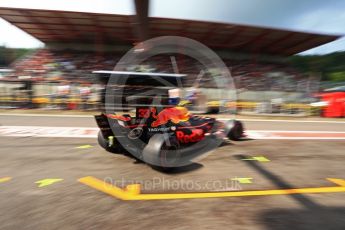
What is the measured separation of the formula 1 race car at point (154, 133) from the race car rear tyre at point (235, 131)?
1575 millimetres

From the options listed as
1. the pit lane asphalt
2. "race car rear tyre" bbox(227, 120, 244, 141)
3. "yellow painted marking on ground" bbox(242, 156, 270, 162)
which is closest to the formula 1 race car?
the pit lane asphalt

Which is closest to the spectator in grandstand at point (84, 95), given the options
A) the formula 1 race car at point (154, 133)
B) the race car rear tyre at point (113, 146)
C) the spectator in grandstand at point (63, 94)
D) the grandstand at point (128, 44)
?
the spectator in grandstand at point (63, 94)

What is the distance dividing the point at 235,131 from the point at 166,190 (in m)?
3.73

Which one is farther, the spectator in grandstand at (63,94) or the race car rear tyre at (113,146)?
the spectator in grandstand at (63,94)

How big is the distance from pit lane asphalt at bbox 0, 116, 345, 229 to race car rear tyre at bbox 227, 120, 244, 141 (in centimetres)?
43

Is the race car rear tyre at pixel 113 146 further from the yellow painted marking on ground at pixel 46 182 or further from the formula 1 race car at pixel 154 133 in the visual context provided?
the yellow painted marking on ground at pixel 46 182

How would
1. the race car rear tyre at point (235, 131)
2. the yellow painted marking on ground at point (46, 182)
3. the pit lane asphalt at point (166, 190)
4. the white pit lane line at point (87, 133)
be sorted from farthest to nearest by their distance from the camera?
the white pit lane line at point (87, 133)
the race car rear tyre at point (235, 131)
the yellow painted marking on ground at point (46, 182)
the pit lane asphalt at point (166, 190)

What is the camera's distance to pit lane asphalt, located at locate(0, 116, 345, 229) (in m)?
3.23

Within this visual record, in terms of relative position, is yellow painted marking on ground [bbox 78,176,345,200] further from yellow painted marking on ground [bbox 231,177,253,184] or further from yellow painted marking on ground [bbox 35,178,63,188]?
yellow painted marking on ground [bbox 35,178,63,188]

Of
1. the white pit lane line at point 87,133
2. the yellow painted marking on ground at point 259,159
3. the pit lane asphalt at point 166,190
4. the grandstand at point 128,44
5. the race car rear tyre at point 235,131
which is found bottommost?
the pit lane asphalt at point 166,190

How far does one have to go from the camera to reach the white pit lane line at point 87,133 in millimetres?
8344

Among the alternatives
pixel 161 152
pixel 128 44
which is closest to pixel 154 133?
pixel 161 152

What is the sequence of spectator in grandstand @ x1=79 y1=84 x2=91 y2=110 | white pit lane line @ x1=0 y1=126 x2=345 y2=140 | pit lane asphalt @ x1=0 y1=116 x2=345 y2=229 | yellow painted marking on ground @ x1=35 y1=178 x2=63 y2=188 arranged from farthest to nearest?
spectator in grandstand @ x1=79 y1=84 x2=91 y2=110 < white pit lane line @ x1=0 y1=126 x2=345 y2=140 < yellow painted marking on ground @ x1=35 y1=178 x2=63 y2=188 < pit lane asphalt @ x1=0 y1=116 x2=345 y2=229

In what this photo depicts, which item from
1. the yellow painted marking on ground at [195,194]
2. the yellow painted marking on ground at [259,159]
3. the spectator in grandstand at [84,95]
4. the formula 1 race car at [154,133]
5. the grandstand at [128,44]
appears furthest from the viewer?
the grandstand at [128,44]
